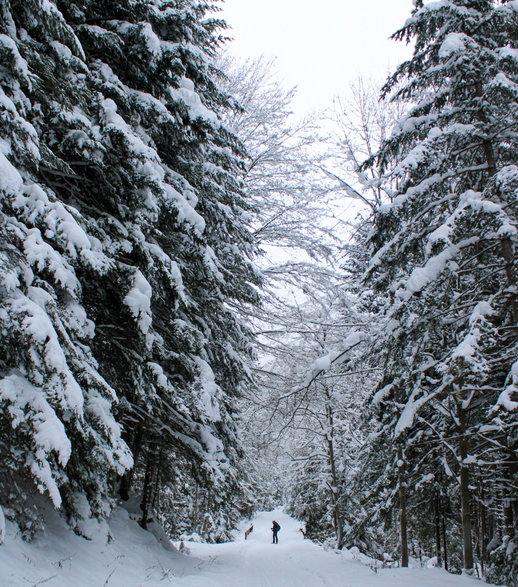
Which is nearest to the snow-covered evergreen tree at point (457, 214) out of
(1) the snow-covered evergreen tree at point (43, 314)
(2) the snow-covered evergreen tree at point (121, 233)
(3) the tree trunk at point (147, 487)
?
(2) the snow-covered evergreen tree at point (121, 233)

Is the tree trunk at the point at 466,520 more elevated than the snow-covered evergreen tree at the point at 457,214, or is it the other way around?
the snow-covered evergreen tree at the point at 457,214

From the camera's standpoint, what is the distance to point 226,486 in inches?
299

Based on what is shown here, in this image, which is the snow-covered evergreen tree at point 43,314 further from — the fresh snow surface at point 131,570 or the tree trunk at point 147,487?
the tree trunk at point 147,487

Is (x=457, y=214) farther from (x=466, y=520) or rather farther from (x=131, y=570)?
(x=131, y=570)

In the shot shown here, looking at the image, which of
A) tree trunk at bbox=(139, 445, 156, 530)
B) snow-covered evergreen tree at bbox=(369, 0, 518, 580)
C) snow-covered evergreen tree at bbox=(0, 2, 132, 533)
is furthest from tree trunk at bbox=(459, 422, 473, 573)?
snow-covered evergreen tree at bbox=(0, 2, 132, 533)

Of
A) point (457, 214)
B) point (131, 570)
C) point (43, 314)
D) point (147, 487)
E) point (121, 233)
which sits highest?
point (457, 214)

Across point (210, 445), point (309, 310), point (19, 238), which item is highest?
point (309, 310)

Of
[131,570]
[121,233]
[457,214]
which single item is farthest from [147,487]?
[457,214]

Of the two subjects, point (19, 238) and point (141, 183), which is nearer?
point (19, 238)

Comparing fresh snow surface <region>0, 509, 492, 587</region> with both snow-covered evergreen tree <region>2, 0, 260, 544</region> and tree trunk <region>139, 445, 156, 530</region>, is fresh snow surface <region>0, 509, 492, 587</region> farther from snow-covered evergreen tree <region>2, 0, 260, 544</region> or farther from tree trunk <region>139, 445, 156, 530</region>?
snow-covered evergreen tree <region>2, 0, 260, 544</region>

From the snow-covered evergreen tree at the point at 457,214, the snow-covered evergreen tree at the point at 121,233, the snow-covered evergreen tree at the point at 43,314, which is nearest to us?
the snow-covered evergreen tree at the point at 43,314

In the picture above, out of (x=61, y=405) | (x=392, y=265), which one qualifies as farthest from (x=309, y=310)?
(x=61, y=405)

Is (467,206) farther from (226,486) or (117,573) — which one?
(117,573)

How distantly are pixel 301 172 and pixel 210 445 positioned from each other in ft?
26.1
